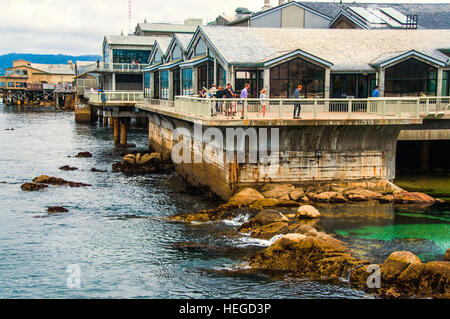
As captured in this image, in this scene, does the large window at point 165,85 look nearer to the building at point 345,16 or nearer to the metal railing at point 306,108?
the building at point 345,16

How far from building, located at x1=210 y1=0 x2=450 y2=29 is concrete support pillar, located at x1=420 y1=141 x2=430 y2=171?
14306 mm

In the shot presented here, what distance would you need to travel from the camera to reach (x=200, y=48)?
43.6m

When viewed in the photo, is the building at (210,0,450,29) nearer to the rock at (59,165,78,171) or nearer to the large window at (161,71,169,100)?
the large window at (161,71,169,100)

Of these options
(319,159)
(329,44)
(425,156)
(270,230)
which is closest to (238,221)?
(270,230)

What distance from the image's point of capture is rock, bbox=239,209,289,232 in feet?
81.8

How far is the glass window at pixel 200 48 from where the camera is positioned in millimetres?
42581

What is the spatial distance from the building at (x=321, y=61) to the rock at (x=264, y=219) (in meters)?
13.1

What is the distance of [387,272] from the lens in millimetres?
18391

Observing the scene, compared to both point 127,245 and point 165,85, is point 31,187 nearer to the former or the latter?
point 127,245

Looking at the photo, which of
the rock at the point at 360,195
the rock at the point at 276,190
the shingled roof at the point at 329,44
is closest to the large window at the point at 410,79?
the shingled roof at the point at 329,44

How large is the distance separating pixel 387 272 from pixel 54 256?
1262cm

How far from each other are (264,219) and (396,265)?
25.4ft

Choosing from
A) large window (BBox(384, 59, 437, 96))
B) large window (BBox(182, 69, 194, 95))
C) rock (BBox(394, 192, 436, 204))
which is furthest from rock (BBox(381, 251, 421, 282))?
large window (BBox(182, 69, 194, 95))
